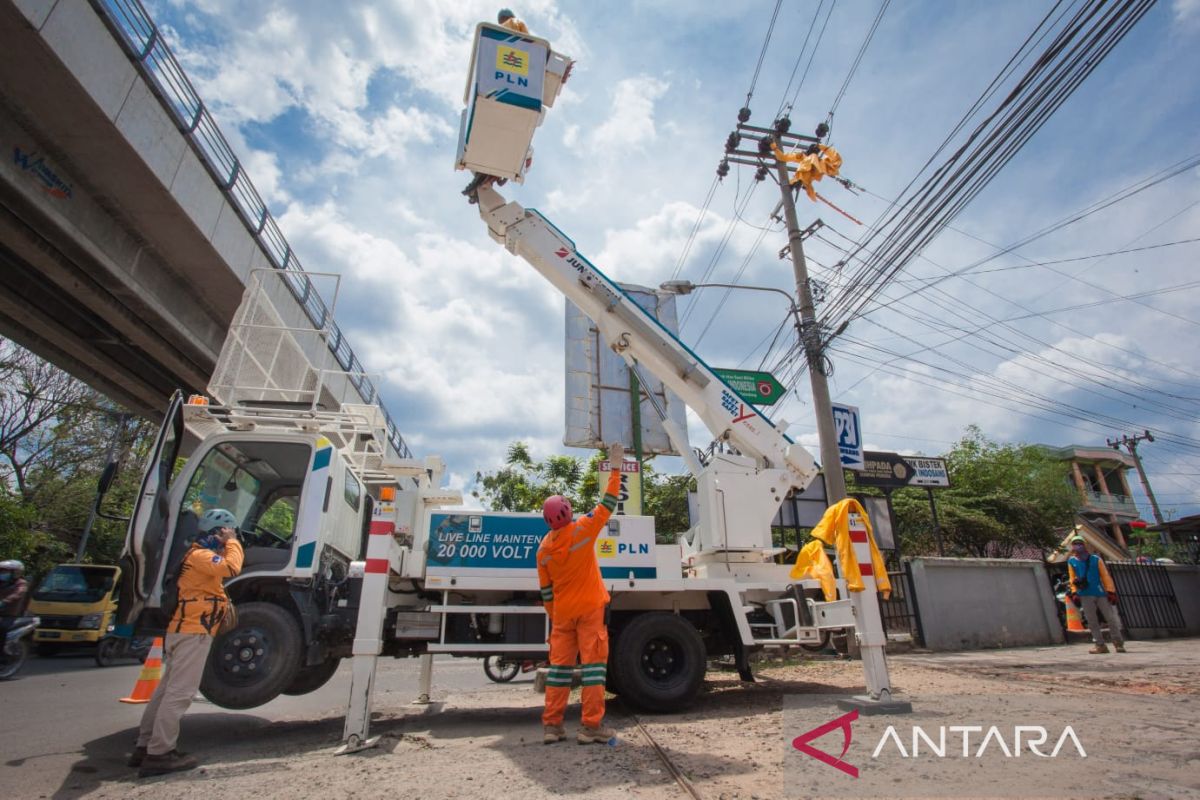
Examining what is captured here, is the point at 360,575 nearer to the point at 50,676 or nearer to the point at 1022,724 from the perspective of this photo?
the point at 1022,724

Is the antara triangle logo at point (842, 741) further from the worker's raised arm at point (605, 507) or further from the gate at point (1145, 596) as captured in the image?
the gate at point (1145, 596)

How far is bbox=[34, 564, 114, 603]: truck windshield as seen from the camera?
40.6 ft

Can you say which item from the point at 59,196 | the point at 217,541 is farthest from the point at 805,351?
the point at 59,196

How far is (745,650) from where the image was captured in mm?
5879

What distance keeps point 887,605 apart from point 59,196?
14.9 metres

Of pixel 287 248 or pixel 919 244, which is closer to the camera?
pixel 919 244

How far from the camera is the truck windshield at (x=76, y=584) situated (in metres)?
12.4

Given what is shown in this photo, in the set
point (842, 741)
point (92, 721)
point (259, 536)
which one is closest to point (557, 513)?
point (842, 741)

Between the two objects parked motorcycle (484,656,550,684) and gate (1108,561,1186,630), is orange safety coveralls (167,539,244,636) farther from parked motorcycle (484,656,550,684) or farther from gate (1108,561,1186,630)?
gate (1108,561,1186,630)

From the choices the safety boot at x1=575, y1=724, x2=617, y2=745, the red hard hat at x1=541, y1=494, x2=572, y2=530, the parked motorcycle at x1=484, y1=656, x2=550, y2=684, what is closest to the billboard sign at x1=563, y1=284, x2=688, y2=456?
the parked motorcycle at x1=484, y1=656, x2=550, y2=684

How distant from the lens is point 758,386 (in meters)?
11.6

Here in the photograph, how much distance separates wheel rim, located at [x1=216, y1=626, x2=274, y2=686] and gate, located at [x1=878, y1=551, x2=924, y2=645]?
9556 mm

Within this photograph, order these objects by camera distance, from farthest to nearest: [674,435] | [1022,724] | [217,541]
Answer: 1. [674,435]
2. [217,541]
3. [1022,724]

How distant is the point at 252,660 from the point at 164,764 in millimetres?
1163
